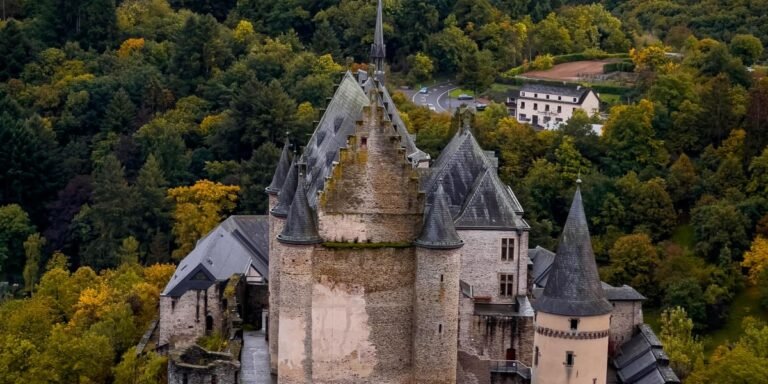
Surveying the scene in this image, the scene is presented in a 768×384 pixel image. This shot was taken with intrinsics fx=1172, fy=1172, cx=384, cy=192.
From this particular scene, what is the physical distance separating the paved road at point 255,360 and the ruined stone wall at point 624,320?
53.4 feet

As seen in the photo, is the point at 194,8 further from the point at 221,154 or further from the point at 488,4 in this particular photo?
the point at 221,154

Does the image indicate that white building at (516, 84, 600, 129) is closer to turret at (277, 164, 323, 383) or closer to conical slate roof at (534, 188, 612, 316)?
conical slate roof at (534, 188, 612, 316)

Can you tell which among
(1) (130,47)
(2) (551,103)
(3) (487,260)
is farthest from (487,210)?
(1) (130,47)

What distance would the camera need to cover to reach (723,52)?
8312 centimetres

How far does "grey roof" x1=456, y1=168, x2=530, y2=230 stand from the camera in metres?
44.3

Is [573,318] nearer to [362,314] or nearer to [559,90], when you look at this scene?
[362,314]

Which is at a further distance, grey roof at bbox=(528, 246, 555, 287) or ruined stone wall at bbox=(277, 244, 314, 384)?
grey roof at bbox=(528, 246, 555, 287)

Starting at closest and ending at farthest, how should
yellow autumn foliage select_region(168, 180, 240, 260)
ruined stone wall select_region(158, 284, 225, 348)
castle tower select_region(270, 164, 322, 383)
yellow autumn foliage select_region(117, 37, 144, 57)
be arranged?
castle tower select_region(270, 164, 322, 383), ruined stone wall select_region(158, 284, 225, 348), yellow autumn foliage select_region(168, 180, 240, 260), yellow autumn foliage select_region(117, 37, 144, 57)

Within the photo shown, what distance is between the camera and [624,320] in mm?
54031

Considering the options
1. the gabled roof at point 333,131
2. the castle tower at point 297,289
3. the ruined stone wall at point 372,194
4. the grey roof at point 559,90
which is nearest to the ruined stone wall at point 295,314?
the castle tower at point 297,289

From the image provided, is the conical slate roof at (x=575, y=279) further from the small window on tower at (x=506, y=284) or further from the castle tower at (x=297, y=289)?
the castle tower at (x=297, y=289)

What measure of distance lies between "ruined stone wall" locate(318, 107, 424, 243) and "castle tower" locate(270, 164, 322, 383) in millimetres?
640

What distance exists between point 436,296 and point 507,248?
569 centimetres

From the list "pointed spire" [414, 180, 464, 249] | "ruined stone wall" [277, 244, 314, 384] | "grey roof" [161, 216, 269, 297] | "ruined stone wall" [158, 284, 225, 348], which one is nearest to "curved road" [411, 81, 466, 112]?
"grey roof" [161, 216, 269, 297]
